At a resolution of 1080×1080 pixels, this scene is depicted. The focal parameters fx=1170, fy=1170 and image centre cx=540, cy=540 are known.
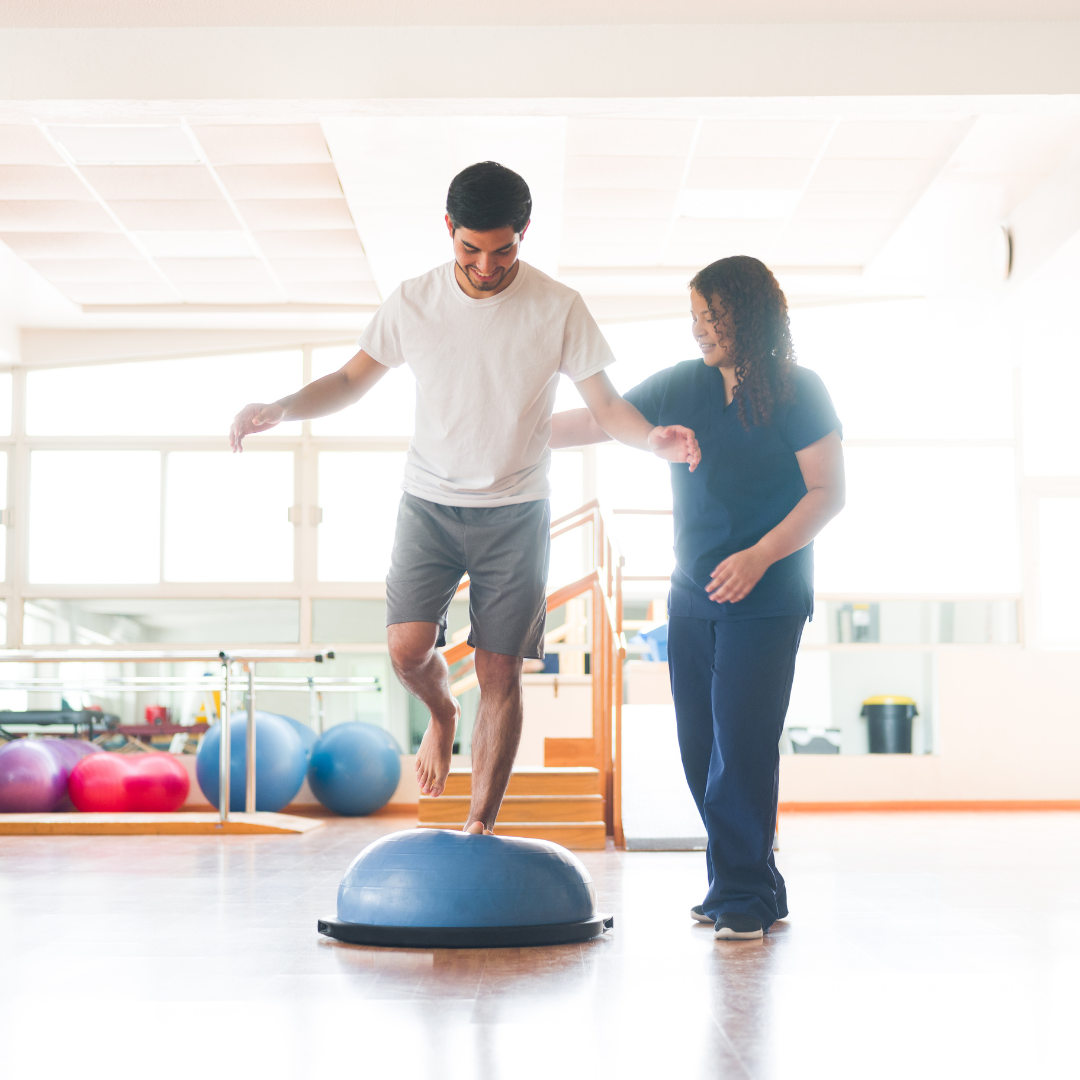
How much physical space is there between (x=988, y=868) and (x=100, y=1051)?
3.41 metres

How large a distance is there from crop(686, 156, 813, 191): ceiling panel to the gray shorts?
399cm

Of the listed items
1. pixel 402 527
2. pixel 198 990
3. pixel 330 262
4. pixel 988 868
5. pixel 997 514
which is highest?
pixel 330 262

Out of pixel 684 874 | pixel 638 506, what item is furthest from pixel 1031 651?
pixel 684 874

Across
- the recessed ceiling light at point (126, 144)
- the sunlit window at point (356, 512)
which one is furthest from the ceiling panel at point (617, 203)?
the sunlit window at point (356, 512)

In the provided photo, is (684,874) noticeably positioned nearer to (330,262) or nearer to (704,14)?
(704,14)

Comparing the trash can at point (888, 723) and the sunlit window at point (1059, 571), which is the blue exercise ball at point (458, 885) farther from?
the sunlit window at point (1059, 571)

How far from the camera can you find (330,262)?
720cm

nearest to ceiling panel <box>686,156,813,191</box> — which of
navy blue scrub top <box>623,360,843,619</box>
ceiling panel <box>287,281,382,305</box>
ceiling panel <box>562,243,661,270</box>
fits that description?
ceiling panel <box>562,243,661,270</box>

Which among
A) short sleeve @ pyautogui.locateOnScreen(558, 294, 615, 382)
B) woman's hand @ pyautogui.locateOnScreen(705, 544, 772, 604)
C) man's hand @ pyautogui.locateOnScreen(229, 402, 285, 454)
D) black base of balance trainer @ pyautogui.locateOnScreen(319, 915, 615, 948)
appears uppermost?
short sleeve @ pyautogui.locateOnScreen(558, 294, 615, 382)

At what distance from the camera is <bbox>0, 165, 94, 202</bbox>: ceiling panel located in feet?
19.4

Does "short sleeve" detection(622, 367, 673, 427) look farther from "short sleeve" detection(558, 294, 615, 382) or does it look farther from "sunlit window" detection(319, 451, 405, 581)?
"sunlit window" detection(319, 451, 405, 581)

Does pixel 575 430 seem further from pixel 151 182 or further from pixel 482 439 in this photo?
pixel 151 182

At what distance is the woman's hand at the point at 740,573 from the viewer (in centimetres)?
A: 241

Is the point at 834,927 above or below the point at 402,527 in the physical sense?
below
